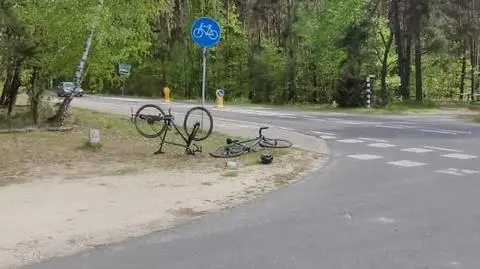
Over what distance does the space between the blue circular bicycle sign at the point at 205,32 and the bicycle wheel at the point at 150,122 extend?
5.67ft

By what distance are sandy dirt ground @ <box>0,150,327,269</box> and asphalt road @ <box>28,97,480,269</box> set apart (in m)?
0.35

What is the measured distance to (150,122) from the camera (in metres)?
14.8

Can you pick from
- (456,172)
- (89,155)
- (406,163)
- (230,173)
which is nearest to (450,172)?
(456,172)

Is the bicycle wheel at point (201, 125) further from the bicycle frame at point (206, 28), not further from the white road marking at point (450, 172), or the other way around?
the white road marking at point (450, 172)

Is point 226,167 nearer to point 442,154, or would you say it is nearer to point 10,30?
point 442,154

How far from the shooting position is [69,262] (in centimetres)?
576

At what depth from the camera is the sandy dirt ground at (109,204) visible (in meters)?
6.49

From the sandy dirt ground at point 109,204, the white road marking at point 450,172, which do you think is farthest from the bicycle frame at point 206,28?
the white road marking at point 450,172

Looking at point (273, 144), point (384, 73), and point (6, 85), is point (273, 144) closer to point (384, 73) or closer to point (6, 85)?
point (6, 85)

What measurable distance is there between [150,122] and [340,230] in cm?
869

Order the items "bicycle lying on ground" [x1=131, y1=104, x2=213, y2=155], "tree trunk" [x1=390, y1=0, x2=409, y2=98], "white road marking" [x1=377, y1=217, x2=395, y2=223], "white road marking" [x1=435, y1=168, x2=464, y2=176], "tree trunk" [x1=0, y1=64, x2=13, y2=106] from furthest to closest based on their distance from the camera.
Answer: "tree trunk" [x1=390, y1=0, x2=409, y2=98]
"tree trunk" [x1=0, y1=64, x2=13, y2=106]
"bicycle lying on ground" [x1=131, y1=104, x2=213, y2=155]
"white road marking" [x1=435, y1=168, x2=464, y2=176]
"white road marking" [x1=377, y1=217, x2=395, y2=223]

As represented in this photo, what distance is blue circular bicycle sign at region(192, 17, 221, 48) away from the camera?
1409cm

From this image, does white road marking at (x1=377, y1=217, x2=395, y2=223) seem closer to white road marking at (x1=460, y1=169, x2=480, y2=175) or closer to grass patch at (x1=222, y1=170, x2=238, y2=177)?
grass patch at (x1=222, y1=170, x2=238, y2=177)

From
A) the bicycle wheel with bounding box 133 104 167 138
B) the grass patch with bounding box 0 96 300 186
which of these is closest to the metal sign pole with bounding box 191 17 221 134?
the bicycle wheel with bounding box 133 104 167 138
